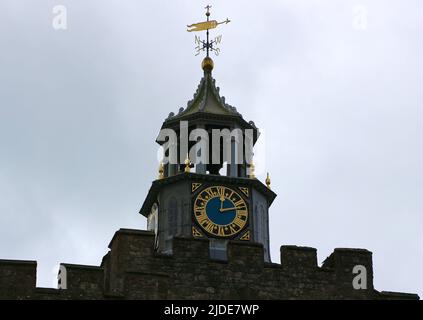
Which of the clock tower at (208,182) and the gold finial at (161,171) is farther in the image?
the gold finial at (161,171)

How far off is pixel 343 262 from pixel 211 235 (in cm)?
699

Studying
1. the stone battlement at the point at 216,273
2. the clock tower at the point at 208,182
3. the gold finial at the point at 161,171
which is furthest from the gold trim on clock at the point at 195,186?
the stone battlement at the point at 216,273

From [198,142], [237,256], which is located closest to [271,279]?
[237,256]

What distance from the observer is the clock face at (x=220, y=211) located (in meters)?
44.9

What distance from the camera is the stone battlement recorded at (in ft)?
120

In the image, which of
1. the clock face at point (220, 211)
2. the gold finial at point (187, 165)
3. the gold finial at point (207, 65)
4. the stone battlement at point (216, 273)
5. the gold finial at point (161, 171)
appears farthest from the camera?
the gold finial at point (207, 65)

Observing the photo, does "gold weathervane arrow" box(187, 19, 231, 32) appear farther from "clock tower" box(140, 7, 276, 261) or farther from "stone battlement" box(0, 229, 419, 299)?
"stone battlement" box(0, 229, 419, 299)

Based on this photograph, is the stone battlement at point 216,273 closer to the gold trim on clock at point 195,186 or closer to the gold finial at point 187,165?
the gold trim on clock at point 195,186

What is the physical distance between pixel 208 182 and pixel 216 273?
852 cm

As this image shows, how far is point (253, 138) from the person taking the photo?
4900 cm

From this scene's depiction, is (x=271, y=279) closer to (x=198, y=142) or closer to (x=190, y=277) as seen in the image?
(x=190, y=277)

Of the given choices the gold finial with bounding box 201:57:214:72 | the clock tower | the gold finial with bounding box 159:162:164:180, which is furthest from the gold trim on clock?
the gold finial with bounding box 201:57:214:72

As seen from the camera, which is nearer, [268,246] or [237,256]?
[237,256]

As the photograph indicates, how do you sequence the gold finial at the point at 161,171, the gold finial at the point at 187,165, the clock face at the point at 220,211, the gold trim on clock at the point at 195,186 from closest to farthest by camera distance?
the clock face at the point at 220,211 < the gold trim on clock at the point at 195,186 < the gold finial at the point at 187,165 < the gold finial at the point at 161,171
